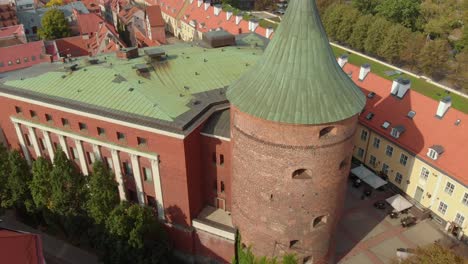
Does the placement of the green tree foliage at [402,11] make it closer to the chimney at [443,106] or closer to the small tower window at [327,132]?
the chimney at [443,106]

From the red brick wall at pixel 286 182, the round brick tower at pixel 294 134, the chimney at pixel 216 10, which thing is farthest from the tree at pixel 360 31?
the round brick tower at pixel 294 134

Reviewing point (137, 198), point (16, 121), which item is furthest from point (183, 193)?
point (16, 121)

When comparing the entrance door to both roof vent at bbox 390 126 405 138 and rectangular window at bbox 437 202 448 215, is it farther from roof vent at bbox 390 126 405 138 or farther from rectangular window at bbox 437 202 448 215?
roof vent at bbox 390 126 405 138

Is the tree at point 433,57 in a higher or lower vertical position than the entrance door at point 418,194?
higher

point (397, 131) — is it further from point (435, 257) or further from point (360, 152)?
point (435, 257)

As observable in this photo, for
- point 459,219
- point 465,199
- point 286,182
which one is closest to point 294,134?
point 286,182

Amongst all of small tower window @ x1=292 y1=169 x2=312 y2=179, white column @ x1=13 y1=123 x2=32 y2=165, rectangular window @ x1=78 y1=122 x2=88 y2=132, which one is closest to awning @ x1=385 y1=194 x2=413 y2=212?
small tower window @ x1=292 y1=169 x2=312 y2=179

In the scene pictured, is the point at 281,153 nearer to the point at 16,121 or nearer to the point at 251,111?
the point at 251,111
